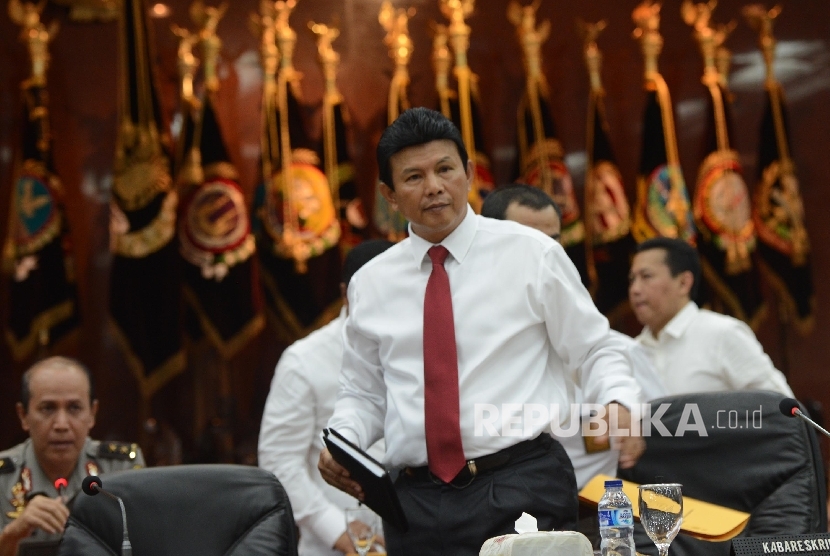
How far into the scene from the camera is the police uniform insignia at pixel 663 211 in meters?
5.81

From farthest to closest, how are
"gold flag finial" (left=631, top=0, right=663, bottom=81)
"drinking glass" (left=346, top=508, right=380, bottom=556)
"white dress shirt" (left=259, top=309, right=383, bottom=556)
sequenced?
"gold flag finial" (left=631, top=0, right=663, bottom=81) → "white dress shirt" (left=259, top=309, right=383, bottom=556) → "drinking glass" (left=346, top=508, right=380, bottom=556)

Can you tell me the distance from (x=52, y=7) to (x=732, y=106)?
4.00m

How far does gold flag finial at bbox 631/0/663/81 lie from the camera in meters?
6.02

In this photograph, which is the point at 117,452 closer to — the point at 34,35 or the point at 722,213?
the point at 34,35

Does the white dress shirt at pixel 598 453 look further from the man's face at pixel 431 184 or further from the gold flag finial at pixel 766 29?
the gold flag finial at pixel 766 29

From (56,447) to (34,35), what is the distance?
9.24 feet

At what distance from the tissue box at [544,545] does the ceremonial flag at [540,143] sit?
12.9 feet

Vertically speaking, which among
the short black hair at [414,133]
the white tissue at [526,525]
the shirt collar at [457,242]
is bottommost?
the white tissue at [526,525]

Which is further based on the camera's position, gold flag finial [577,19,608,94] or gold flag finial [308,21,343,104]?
gold flag finial [577,19,608,94]

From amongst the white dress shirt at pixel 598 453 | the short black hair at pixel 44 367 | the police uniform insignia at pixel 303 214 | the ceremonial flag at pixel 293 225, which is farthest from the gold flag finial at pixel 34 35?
the white dress shirt at pixel 598 453

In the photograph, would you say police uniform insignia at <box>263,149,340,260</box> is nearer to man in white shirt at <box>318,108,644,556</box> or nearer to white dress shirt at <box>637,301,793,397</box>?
white dress shirt at <box>637,301,793,397</box>

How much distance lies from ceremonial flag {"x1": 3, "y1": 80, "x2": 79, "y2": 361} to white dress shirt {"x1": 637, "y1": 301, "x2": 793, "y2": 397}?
9.73 feet

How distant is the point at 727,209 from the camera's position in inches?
235

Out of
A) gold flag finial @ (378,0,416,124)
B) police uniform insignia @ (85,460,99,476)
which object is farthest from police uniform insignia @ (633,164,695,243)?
police uniform insignia @ (85,460,99,476)
